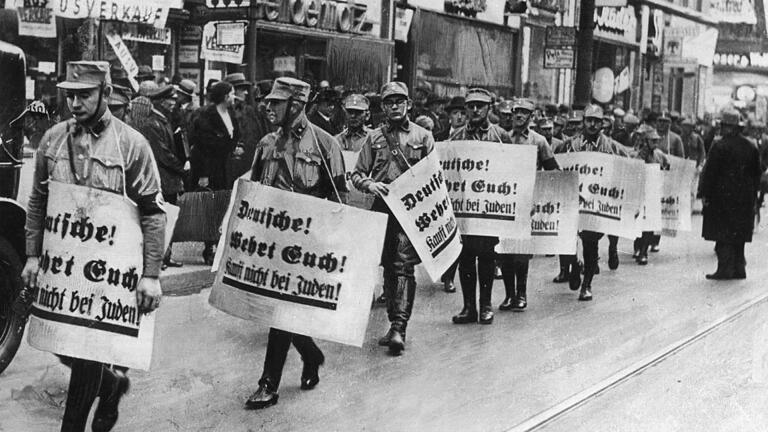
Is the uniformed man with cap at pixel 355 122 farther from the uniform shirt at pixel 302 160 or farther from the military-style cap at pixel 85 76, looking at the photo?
the military-style cap at pixel 85 76

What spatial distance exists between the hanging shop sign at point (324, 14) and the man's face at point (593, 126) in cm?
909

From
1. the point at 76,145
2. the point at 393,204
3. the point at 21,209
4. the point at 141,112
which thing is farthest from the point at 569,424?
the point at 141,112

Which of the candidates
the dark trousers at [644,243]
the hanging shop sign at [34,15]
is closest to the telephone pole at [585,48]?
the dark trousers at [644,243]

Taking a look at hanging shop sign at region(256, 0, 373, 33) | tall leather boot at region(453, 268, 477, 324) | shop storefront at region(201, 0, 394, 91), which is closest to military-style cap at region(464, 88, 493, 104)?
tall leather boot at region(453, 268, 477, 324)

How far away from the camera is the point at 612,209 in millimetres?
11383

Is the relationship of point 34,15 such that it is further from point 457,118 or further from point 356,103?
point 457,118

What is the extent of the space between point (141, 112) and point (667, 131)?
9.59m

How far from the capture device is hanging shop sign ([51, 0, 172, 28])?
14.1 meters

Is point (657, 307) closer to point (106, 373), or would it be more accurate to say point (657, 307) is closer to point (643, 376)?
point (643, 376)

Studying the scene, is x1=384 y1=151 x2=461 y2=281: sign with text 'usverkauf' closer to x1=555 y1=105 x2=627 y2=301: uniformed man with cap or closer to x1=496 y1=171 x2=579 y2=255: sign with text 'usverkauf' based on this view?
x1=496 y1=171 x2=579 y2=255: sign with text 'usverkauf'

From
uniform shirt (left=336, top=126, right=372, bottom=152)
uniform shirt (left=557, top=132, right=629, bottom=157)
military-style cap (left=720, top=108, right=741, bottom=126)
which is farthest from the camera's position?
military-style cap (left=720, top=108, right=741, bottom=126)

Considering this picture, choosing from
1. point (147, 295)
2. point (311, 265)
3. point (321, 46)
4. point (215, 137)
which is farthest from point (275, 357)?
point (321, 46)

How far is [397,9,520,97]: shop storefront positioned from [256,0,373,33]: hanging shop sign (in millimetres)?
2306

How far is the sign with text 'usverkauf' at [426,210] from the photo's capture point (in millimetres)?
8258
